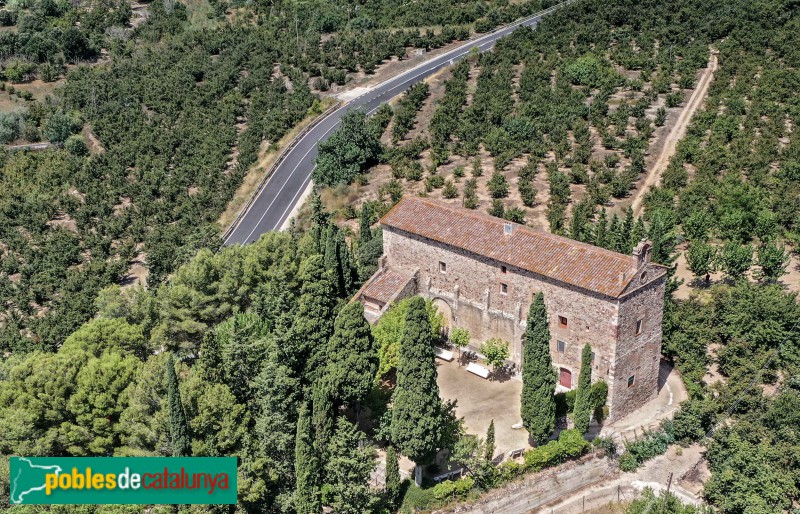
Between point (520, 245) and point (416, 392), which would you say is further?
point (520, 245)

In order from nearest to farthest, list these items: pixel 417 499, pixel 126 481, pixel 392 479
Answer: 1. pixel 126 481
2. pixel 392 479
3. pixel 417 499

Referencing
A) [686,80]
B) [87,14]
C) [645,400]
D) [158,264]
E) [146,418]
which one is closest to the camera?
[146,418]

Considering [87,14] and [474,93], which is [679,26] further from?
[87,14]

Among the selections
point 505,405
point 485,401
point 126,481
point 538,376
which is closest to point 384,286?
point 485,401

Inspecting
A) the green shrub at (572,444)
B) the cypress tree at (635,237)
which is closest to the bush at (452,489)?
the green shrub at (572,444)

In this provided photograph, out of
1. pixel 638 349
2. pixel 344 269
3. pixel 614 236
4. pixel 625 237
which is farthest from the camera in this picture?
pixel 625 237

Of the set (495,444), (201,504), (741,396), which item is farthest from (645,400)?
(201,504)

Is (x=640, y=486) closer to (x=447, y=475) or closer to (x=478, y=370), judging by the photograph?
(x=447, y=475)
